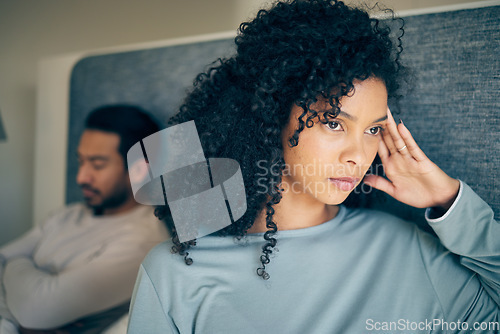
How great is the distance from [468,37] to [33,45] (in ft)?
6.59

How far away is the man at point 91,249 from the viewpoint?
1057 millimetres

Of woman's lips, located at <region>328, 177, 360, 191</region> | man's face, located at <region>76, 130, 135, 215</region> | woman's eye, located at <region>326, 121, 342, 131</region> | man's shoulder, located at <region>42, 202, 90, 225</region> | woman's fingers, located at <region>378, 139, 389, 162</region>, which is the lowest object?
man's shoulder, located at <region>42, 202, 90, 225</region>

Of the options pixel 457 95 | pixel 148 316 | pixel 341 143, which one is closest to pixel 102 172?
pixel 148 316

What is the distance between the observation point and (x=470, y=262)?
763mm

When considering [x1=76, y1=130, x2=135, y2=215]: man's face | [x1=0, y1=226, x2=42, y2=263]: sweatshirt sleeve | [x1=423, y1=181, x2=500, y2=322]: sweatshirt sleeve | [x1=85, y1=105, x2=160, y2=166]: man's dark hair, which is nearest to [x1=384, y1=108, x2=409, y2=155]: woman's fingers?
[x1=423, y1=181, x2=500, y2=322]: sweatshirt sleeve

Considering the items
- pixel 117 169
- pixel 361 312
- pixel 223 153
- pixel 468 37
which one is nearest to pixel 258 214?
pixel 223 153

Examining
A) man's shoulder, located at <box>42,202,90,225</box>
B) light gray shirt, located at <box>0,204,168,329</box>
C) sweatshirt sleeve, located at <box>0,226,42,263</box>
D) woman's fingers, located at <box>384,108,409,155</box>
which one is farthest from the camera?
man's shoulder, located at <box>42,202,90,225</box>

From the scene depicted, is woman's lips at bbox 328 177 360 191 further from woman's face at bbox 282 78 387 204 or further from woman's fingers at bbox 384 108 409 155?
woman's fingers at bbox 384 108 409 155

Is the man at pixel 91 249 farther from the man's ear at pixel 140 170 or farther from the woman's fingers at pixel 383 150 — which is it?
the woman's fingers at pixel 383 150

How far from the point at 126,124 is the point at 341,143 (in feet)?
3.22

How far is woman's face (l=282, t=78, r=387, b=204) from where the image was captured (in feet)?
2.32

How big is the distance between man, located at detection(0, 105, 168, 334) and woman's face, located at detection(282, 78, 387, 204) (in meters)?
0.68

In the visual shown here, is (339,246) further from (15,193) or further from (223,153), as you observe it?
(15,193)

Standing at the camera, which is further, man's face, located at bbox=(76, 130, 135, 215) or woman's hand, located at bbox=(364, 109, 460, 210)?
man's face, located at bbox=(76, 130, 135, 215)
